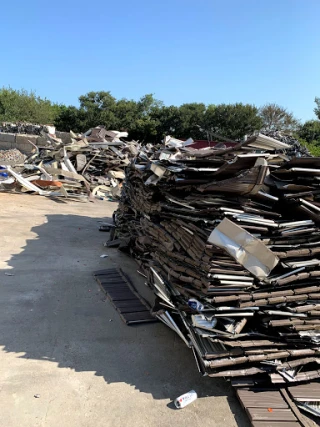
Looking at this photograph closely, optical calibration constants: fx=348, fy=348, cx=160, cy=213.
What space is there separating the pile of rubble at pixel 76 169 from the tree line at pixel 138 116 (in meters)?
13.9

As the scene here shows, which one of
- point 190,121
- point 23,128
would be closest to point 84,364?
point 23,128

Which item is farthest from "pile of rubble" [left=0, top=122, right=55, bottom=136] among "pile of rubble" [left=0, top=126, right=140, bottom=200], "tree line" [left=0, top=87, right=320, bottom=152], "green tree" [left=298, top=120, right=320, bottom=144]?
"green tree" [left=298, top=120, right=320, bottom=144]

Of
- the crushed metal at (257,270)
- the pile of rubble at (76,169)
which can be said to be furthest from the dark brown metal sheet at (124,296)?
the pile of rubble at (76,169)

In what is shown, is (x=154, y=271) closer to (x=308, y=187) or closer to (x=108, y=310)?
(x=108, y=310)

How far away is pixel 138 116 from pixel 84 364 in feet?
101

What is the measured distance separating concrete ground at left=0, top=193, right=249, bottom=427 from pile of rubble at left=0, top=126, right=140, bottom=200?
285 inches

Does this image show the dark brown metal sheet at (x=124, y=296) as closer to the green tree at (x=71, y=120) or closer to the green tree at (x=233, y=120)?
the green tree at (x=71, y=120)

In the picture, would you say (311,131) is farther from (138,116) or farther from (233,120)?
(138,116)

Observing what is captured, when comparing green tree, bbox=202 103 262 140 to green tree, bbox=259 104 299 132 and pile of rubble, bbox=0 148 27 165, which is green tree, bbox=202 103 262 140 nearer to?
green tree, bbox=259 104 299 132

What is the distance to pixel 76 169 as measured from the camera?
1502 cm

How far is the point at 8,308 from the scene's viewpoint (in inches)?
180

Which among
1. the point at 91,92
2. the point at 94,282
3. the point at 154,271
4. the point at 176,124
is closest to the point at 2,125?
the point at 91,92

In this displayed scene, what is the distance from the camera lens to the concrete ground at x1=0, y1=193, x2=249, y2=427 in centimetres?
295

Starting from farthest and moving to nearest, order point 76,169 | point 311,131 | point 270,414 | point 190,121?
point 190,121 → point 311,131 → point 76,169 → point 270,414
